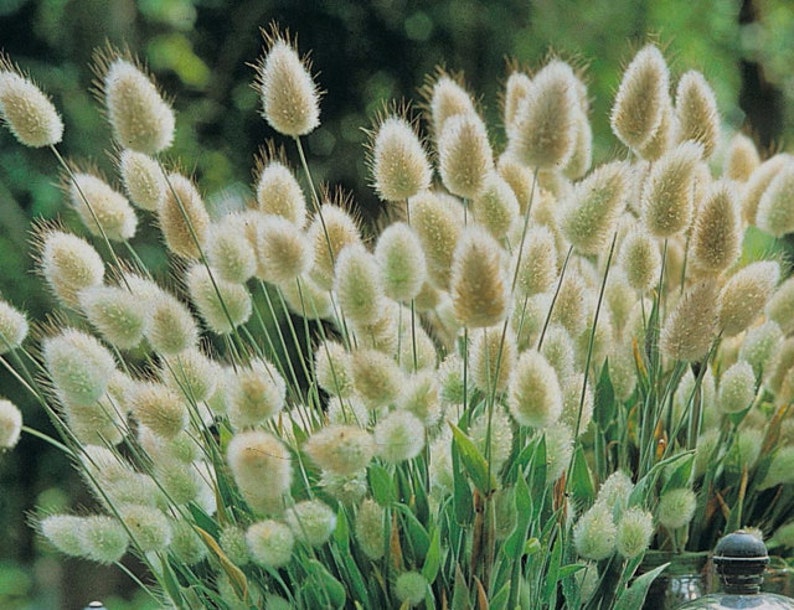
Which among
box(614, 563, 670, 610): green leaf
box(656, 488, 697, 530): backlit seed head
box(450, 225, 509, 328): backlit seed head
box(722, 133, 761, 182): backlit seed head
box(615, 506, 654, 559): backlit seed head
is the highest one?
box(722, 133, 761, 182): backlit seed head

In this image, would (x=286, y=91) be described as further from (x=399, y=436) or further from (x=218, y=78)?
(x=218, y=78)

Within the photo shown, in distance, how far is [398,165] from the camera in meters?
0.60

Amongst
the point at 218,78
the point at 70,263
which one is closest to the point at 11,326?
the point at 70,263

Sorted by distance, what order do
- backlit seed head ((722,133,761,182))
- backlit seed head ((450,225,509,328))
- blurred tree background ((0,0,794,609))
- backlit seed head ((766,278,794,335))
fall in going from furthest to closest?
blurred tree background ((0,0,794,609)) → backlit seed head ((722,133,761,182)) → backlit seed head ((766,278,794,335)) → backlit seed head ((450,225,509,328))

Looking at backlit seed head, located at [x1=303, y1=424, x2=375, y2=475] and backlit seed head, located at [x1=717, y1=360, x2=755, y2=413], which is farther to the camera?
backlit seed head, located at [x1=717, y1=360, x2=755, y2=413]

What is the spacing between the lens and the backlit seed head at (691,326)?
60 centimetres

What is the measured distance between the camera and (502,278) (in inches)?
20.3

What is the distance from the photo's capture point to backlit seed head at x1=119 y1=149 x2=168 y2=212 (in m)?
0.64

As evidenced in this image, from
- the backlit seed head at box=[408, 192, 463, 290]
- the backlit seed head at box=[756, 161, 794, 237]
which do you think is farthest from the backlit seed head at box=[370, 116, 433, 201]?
the backlit seed head at box=[756, 161, 794, 237]

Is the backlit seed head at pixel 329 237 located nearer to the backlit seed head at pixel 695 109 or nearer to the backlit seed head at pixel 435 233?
the backlit seed head at pixel 435 233

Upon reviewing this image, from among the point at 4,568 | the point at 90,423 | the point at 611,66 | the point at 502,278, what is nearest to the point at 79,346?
the point at 90,423

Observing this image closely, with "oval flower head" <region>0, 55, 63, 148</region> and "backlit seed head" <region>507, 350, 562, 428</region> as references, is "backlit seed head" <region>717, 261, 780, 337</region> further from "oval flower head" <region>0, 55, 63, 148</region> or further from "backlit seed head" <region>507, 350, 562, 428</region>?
"oval flower head" <region>0, 55, 63, 148</region>

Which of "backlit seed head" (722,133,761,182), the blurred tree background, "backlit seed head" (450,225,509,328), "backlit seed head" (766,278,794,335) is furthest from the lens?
the blurred tree background

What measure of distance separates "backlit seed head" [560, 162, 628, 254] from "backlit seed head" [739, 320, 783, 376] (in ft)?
0.57
